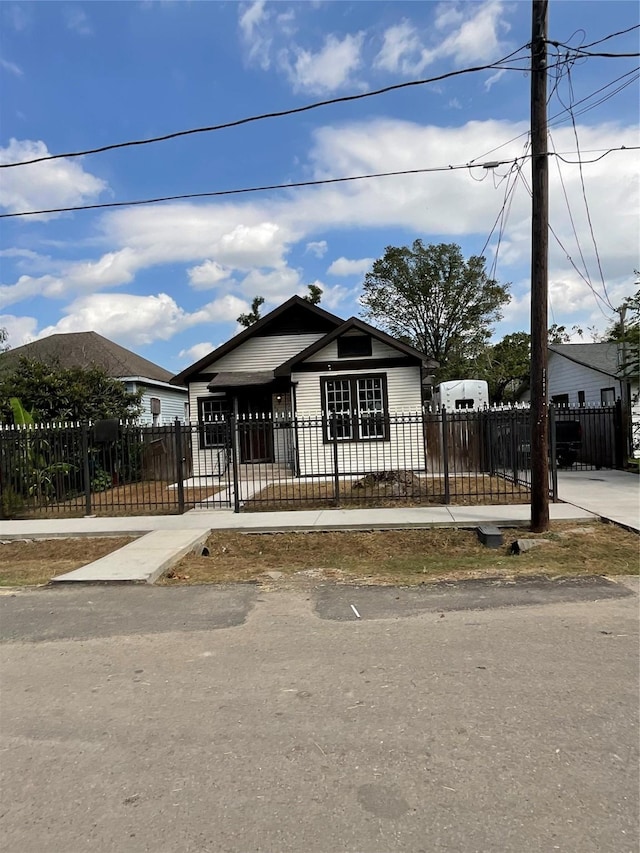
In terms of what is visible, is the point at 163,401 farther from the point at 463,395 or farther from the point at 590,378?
the point at 590,378

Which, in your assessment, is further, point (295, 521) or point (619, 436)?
point (619, 436)

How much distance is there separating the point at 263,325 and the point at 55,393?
21.9 feet

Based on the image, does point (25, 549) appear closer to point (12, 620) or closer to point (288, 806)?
point (12, 620)

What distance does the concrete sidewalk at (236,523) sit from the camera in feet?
30.8

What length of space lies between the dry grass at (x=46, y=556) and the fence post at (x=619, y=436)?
1539 centimetres

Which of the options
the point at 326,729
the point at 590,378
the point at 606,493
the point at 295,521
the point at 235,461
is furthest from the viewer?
the point at 590,378

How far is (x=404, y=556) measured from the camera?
28.3 ft

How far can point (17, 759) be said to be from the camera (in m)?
3.35

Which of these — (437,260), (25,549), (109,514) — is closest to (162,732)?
(25,549)

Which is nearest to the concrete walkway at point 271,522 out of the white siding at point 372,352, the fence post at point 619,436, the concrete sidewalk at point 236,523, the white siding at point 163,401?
the concrete sidewalk at point 236,523

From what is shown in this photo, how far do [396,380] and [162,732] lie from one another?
14.9 m

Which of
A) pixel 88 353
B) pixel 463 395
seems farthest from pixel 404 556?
pixel 88 353

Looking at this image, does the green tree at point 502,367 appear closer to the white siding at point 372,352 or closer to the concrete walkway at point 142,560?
the white siding at point 372,352

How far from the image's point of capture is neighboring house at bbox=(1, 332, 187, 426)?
25.4 m
